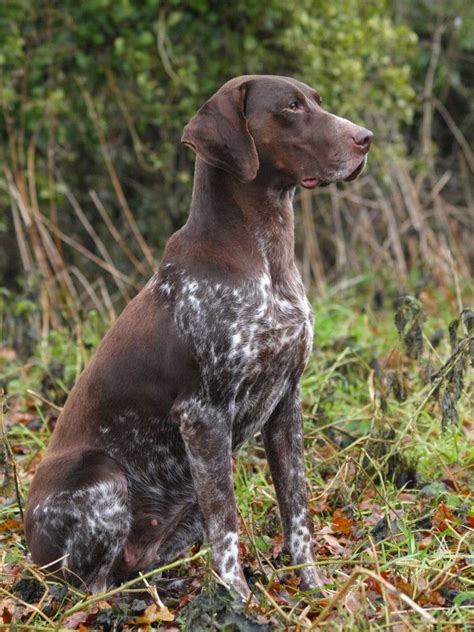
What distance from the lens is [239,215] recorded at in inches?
150

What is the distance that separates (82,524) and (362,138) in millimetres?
1769

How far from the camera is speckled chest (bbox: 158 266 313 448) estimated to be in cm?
368

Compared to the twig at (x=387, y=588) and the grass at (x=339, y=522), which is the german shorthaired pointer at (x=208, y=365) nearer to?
the grass at (x=339, y=522)

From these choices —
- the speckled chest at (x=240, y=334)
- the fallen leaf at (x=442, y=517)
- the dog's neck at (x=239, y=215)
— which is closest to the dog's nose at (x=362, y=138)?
the dog's neck at (x=239, y=215)

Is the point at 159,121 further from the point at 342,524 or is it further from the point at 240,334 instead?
the point at 240,334

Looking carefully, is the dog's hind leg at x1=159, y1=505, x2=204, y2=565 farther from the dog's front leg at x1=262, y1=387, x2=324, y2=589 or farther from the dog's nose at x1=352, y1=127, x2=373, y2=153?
the dog's nose at x1=352, y1=127, x2=373, y2=153

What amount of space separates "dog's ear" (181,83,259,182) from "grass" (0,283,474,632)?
1.14 m

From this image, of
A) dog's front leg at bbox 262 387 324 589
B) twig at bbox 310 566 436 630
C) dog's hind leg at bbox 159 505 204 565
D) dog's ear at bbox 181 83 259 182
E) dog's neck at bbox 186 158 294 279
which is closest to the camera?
twig at bbox 310 566 436 630

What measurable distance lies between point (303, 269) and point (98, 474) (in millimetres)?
5721

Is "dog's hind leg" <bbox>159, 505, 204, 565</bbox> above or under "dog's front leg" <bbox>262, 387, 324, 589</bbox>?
under

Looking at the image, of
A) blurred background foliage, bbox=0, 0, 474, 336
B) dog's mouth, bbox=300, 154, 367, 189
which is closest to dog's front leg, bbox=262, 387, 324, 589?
dog's mouth, bbox=300, 154, 367, 189

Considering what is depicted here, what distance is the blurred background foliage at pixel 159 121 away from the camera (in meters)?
8.31

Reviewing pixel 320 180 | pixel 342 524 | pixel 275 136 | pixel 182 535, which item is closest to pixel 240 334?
pixel 320 180

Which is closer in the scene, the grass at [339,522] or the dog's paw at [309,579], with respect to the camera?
the grass at [339,522]
